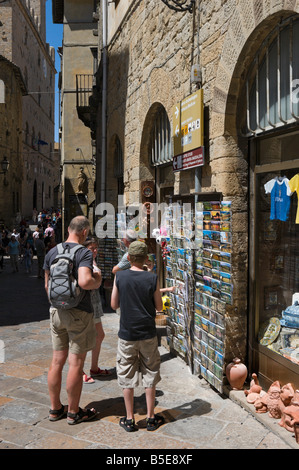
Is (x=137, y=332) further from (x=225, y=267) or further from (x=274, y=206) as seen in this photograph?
(x=274, y=206)

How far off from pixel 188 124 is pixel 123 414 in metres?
3.21

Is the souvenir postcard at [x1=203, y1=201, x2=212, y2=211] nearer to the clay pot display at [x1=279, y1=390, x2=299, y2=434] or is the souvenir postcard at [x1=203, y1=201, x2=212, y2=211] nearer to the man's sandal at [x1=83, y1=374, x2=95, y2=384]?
the clay pot display at [x1=279, y1=390, x2=299, y2=434]

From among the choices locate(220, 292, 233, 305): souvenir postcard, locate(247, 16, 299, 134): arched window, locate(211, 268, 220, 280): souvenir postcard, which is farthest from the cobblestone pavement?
locate(247, 16, 299, 134): arched window

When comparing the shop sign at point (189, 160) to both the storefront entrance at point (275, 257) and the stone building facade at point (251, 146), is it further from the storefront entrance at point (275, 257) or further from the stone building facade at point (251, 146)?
the storefront entrance at point (275, 257)

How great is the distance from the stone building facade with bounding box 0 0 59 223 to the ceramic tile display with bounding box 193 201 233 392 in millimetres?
35225

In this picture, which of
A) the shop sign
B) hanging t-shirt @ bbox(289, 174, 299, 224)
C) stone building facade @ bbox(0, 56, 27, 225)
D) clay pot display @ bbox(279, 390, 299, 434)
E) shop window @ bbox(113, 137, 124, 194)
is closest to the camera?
clay pot display @ bbox(279, 390, 299, 434)

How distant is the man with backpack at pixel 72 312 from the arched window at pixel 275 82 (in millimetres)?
1896

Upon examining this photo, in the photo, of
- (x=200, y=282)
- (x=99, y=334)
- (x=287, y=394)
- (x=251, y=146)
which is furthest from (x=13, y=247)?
(x=287, y=394)

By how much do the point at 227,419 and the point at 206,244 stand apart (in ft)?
5.49

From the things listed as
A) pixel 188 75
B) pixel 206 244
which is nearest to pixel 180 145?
pixel 188 75

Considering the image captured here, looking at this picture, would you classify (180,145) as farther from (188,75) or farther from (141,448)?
(141,448)

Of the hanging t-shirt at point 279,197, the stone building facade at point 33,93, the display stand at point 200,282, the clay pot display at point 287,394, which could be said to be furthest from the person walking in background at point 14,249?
the stone building facade at point 33,93

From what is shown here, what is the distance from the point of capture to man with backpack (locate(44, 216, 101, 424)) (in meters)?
3.69

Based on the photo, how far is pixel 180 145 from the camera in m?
5.77
